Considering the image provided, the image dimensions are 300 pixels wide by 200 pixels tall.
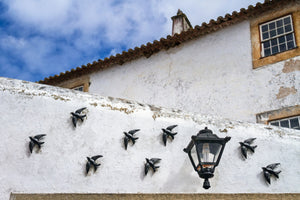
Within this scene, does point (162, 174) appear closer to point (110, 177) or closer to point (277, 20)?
point (110, 177)

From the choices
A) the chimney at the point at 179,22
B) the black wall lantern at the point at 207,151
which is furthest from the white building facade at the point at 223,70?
the black wall lantern at the point at 207,151

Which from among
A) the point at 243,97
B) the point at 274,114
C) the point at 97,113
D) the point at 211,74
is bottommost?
the point at 97,113

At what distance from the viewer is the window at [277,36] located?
781cm

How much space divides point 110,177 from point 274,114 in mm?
4776

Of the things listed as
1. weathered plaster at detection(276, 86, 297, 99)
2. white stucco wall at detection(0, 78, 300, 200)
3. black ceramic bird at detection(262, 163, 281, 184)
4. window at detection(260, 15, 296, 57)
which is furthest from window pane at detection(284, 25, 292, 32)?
black ceramic bird at detection(262, 163, 281, 184)

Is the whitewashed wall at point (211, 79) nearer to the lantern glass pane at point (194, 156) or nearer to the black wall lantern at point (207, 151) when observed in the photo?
the lantern glass pane at point (194, 156)

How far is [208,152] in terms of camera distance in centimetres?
344

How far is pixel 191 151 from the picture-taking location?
12.1ft

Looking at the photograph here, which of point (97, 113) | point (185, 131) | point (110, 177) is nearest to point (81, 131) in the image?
point (97, 113)

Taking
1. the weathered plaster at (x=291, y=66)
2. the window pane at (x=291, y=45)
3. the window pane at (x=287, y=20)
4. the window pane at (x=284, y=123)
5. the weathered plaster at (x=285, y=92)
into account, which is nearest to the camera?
the window pane at (x=284, y=123)

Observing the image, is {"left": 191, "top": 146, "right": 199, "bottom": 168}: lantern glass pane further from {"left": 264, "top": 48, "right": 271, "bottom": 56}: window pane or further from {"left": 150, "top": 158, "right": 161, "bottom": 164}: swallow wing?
{"left": 264, "top": 48, "right": 271, "bottom": 56}: window pane

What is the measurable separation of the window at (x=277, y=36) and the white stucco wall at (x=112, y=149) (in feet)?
13.7

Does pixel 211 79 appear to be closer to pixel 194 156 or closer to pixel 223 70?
pixel 223 70

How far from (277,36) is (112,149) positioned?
19.1 feet
